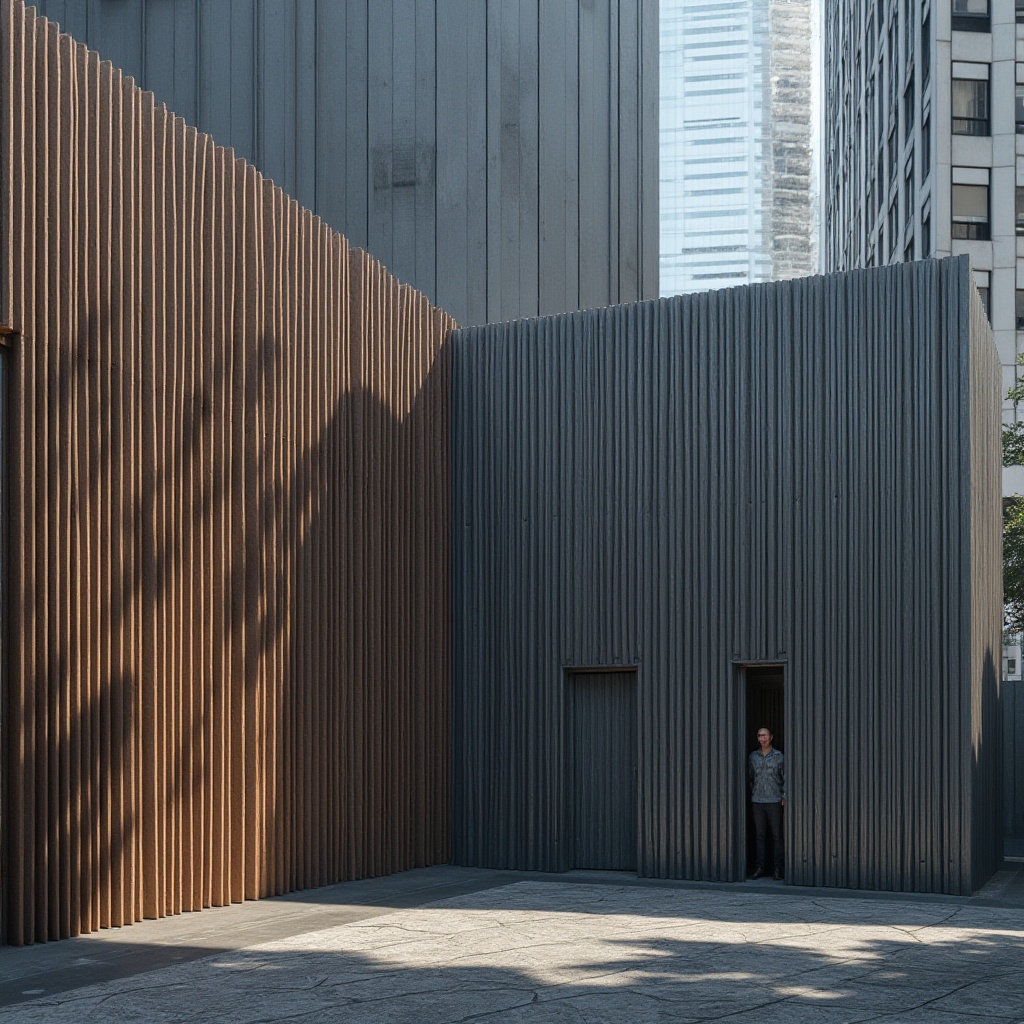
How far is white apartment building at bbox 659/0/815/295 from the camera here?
144 m

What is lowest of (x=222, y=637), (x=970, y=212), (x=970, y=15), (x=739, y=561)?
(x=222, y=637)

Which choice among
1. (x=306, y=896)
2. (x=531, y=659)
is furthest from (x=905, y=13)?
(x=306, y=896)

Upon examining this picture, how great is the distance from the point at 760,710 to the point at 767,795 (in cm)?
255

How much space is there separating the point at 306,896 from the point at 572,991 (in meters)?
4.89

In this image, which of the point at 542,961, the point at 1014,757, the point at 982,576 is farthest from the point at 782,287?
the point at 1014,757

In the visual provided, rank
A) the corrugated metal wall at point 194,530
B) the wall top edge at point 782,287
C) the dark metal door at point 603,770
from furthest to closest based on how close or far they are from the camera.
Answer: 1. the dark metal door at point 603,770
2. the wall top edge at point 782,287
3. the corrugated metal wall at point 194,530

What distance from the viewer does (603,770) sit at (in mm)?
15719

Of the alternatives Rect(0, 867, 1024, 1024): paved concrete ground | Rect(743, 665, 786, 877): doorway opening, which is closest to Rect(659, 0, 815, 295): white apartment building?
Rect(743, 665, 786, 877): doorway opening

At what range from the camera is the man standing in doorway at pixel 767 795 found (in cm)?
1471

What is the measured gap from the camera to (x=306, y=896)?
13219 mm

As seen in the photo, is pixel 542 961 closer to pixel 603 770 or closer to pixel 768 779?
pixel 768 779

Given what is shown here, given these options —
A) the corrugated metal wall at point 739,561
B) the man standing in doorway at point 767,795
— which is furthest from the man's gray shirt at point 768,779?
the corrugated metal wall at point 739,561

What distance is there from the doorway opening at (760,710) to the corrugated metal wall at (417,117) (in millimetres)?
7102

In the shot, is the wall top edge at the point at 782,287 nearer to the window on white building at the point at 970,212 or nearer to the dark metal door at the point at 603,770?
the dark metal door at the point at 603,770
